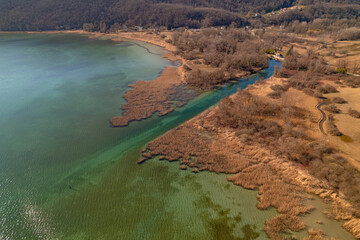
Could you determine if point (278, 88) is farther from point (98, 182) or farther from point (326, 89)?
point (98, 182)

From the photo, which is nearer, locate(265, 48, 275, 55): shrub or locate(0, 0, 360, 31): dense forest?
locate(265, 48, 275, 55): shrub

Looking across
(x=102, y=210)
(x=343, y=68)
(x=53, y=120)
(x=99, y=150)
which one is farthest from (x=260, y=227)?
(x=343, y=68)

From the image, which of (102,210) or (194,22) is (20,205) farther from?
(194,22)

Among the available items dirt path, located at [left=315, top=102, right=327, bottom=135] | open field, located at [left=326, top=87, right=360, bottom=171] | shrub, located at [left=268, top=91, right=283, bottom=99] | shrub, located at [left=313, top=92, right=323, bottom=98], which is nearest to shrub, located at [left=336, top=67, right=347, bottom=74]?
open field, located at [left=326, top=87, right=360, bottom=171]

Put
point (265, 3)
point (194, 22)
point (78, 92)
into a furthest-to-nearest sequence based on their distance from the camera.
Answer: point (265, 3)
point (194, 22)
point (78, 92)

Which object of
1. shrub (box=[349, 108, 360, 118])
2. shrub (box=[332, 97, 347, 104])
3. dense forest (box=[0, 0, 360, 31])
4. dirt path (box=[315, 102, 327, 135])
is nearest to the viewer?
dirt path (box=[315, 102, 327, 135])

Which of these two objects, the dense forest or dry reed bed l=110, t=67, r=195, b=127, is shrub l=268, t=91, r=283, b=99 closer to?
dry reed bed l=110, t=67, r=195, b=127
